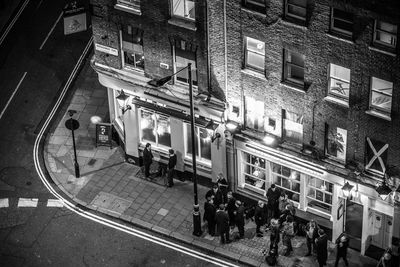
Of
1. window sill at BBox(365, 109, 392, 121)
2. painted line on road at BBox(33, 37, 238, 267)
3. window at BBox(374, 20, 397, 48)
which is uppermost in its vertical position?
window at BBox(374, 20, 397, 48)

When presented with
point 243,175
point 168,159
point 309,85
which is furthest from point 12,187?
point 309,85

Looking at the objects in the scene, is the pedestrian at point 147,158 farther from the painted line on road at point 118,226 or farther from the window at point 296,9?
the window at point 296,9

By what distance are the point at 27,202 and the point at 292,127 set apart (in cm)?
1423

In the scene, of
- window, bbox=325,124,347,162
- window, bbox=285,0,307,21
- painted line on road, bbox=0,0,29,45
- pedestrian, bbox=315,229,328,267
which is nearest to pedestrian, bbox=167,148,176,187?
window, bbox=325,124,347,162

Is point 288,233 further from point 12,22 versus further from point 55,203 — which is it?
point 12,22

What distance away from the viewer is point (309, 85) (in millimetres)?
49469

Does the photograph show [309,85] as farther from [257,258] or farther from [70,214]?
[70,214]

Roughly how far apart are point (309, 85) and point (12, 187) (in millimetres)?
17099

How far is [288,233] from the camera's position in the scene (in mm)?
51594

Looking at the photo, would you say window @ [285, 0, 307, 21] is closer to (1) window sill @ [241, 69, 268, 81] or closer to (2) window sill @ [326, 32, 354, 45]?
(2) window sill @ [326, 32, 354, 45]

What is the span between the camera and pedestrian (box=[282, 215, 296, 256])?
169 feet

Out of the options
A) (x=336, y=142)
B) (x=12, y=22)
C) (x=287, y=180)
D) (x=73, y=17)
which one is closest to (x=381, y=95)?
(x=336, y=142)

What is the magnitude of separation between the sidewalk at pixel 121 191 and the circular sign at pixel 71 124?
8.14ft

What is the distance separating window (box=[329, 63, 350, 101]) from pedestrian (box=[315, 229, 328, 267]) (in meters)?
6.36
